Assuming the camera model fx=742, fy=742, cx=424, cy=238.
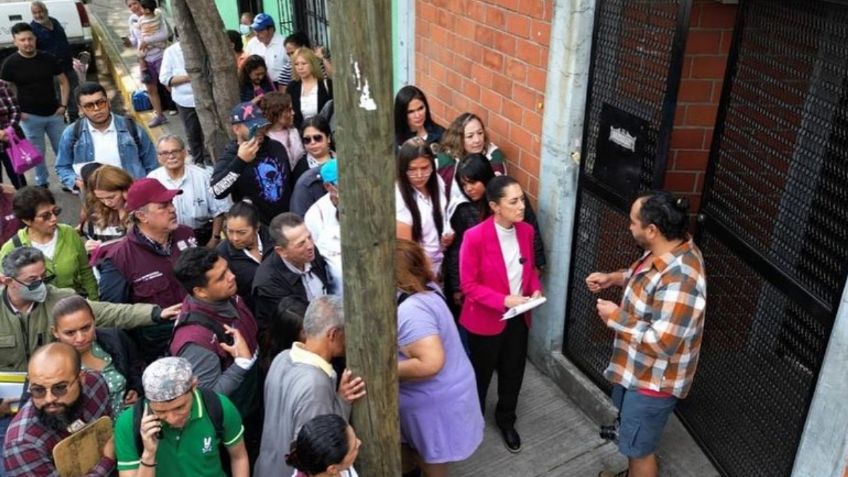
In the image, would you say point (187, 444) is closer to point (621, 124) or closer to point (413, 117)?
point (621, 124)

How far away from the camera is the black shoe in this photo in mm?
4465

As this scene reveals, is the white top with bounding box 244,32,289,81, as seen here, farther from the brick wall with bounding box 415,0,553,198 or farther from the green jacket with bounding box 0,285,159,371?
the green jacket with bounding box 0,285,159,371

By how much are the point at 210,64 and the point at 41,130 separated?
336 cm

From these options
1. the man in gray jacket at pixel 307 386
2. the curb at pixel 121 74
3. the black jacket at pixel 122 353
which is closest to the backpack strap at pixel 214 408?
the man in gray jacket at pixel 307 386

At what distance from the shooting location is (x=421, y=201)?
15.1 feet

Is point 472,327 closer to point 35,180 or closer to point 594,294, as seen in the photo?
point 594,294

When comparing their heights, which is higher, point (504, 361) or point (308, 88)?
point (308, 88)

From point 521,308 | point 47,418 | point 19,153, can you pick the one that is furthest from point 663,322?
point 19,153

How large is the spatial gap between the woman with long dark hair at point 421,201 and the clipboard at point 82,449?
202 centimetres

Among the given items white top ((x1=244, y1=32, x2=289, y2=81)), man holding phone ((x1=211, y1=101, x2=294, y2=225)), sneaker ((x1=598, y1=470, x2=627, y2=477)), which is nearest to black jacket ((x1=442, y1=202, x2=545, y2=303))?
sneaker ((x1=598, y1=470, x2=627, y2=477))

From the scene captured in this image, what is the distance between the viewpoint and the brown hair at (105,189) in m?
4.71

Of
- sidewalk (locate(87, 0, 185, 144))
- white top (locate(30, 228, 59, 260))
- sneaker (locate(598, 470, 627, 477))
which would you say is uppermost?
white top (locate(30, 228, 59, 260))

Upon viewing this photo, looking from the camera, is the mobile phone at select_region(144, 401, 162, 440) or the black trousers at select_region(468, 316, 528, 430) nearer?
the mobile phone at select_region(144, 401, 162, 440)

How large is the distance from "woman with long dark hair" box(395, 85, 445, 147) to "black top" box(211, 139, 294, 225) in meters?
0.86
